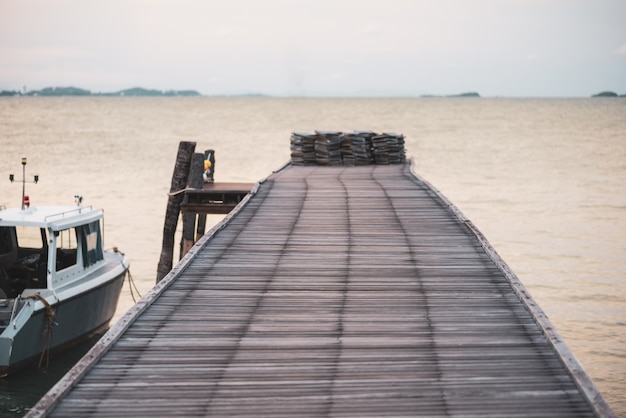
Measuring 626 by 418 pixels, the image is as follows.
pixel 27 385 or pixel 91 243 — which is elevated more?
pixel 91 243

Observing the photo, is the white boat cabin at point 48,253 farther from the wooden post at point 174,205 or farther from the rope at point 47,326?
the wooden post at point 174,205

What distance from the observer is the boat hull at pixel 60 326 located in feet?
52.0

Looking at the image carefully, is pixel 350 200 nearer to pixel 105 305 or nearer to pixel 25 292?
pixel 105 305

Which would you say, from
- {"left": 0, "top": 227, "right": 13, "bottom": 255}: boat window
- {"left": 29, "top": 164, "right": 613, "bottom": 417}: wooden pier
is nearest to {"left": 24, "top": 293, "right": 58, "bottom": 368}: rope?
{"left": 0, "top": 227, "right": 13, "bottom": 255}: boat window

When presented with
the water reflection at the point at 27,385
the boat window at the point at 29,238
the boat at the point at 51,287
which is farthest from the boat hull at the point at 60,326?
the boat window at the point at 29,238

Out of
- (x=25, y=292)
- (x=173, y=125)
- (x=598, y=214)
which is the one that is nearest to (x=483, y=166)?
(x=598, y=214)

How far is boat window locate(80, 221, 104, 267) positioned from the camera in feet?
A: 62.5

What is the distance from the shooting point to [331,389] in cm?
807

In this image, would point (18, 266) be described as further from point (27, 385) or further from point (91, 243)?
point (27, 385)

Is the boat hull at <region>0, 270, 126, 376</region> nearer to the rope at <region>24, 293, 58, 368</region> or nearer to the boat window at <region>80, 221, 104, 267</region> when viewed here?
the rope at <region>24, 293, 58, 368</region>

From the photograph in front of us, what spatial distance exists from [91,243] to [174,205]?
295cm

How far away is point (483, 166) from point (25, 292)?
173ft

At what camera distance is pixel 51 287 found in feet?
56.5

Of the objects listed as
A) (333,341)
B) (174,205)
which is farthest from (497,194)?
(333,341)
